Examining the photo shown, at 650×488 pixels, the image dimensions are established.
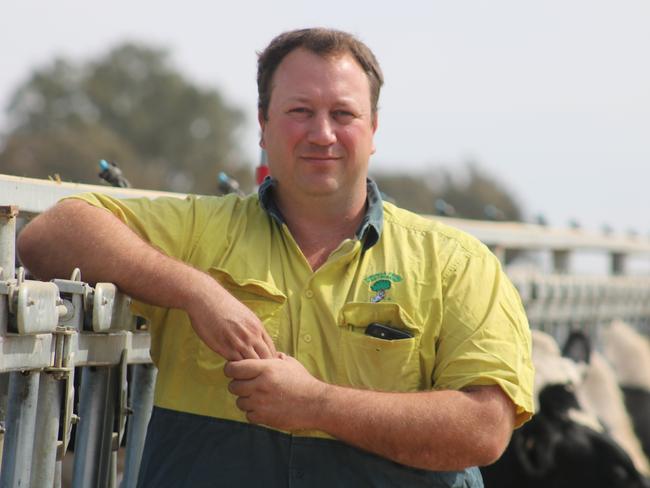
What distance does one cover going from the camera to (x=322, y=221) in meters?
4.13

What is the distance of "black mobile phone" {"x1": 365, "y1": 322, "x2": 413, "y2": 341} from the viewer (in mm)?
3867

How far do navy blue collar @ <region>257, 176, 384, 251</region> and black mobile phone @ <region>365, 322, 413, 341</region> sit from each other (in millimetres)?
265

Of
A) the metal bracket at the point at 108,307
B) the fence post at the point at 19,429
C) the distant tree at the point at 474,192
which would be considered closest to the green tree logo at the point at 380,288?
the metal bracket at the point at 108,307

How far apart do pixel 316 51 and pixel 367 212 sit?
17.4 inches

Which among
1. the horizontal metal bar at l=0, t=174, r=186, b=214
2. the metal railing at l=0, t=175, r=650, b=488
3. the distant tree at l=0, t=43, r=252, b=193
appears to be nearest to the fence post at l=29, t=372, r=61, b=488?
the metal railing at l=0, t=175, r=650, b=488

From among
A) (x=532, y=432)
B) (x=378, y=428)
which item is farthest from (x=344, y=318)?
(x=532, y=432)

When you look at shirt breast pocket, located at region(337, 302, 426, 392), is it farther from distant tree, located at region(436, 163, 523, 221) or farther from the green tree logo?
distant tree, located at region(436, 163, 523, 221)

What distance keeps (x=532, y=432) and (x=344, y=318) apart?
408 cm

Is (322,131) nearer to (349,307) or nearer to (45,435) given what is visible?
(349,307)

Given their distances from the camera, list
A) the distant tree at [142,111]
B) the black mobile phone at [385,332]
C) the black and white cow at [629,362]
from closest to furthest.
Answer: the black mobile phone at [385,332], the black and white cow at [629,362], the distant tree at [142,111]

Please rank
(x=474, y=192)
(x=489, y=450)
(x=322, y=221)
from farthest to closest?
(x=474, y=192)
(x=322, y=221)
(x=489, y=450)

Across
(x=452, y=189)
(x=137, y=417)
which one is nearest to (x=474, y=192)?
(x=452, y=189)

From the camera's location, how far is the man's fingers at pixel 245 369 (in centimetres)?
365

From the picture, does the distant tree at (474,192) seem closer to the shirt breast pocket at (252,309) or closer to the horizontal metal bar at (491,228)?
the horizontal metal bar at (491,228)
